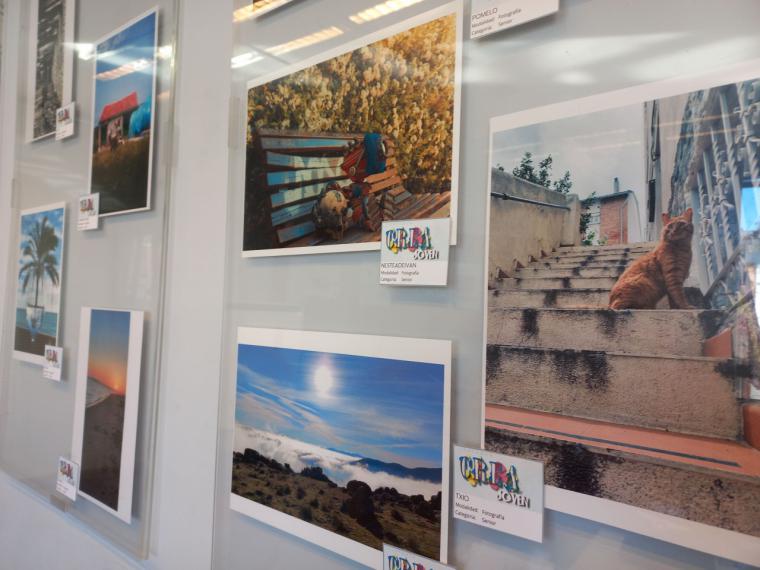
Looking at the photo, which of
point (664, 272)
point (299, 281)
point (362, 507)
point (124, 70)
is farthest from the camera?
point (124, 70)

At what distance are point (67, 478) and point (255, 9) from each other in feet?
4.19

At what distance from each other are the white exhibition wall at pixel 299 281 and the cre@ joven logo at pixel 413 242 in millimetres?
38

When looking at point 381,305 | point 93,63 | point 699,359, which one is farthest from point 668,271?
point 93,63

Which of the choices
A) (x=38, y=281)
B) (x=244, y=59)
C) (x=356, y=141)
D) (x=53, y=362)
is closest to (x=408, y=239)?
(x=356, y=141)

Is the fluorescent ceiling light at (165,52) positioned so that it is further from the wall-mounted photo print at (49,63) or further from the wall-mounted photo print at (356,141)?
the wall-mounted photo print at (49,63)

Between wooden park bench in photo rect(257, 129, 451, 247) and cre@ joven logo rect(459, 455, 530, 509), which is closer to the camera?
cre@ joven logo rect(459, 455, 530, 509)

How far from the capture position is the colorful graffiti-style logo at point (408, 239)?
77cm

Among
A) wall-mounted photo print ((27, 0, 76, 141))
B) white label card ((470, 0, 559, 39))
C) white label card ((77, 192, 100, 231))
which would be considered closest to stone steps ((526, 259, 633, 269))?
white label card ((470, 0, 559, 39))

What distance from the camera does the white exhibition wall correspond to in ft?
2.02

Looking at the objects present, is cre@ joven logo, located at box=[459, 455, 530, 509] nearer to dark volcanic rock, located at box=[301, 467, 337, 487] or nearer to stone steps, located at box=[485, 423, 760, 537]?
stone steps, located at box=[485, 423, 760, 537]

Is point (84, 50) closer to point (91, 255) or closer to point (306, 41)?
point (91, 255)

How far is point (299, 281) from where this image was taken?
94 cm

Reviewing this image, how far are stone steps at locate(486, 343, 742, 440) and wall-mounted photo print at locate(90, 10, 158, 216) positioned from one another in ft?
3.18

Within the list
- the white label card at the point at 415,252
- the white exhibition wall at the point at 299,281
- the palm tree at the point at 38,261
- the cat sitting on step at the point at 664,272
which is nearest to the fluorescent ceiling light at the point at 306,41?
the white exhibition wall at the point at 299,281
